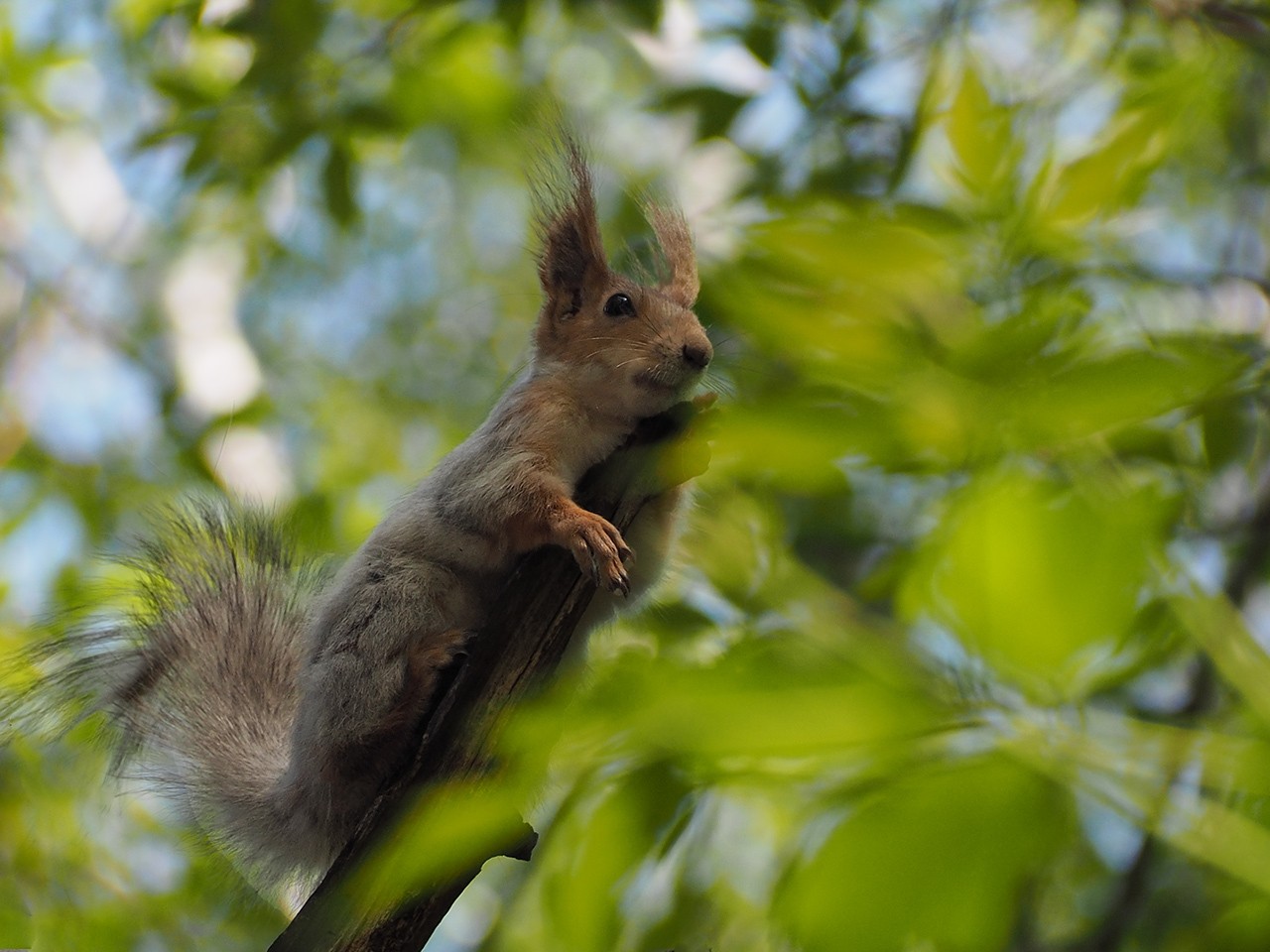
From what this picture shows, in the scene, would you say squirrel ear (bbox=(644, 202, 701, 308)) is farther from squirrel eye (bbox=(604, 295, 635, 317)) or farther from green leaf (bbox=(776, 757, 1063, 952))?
green leaf (bbox=(776, 757, 1063, 952))

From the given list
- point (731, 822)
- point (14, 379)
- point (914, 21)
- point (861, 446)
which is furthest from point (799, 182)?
point (14, 379)

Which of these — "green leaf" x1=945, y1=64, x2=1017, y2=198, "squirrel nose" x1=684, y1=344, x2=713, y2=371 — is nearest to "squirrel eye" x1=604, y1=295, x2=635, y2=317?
"squirrel nose" x1=684, y1=344, x2=713, y2=371

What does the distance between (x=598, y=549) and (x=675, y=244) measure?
115 cm

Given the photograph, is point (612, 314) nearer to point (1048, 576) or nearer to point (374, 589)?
point (374, 589)

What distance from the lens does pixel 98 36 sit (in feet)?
17.3

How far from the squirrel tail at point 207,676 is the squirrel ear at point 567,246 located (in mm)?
1075

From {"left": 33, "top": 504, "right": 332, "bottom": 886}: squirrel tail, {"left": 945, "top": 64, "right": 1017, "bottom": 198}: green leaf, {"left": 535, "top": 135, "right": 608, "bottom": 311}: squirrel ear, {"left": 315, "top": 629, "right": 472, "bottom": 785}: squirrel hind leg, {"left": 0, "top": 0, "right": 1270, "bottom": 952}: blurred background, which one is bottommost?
{"left": 33, "top": 504, "right": 332, "bottom": 886}: squirrel tail

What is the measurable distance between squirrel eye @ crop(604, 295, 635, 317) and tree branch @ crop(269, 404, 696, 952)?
51 cm

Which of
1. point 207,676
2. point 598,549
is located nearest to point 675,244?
point 598,549

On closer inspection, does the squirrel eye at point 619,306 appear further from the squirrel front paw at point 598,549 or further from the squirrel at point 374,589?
the squirrel front paw at point 598,549

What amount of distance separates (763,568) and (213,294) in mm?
5755

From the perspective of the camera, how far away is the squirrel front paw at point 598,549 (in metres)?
1.99

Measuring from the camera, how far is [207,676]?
112 inches

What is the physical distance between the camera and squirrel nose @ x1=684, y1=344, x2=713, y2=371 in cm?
247
